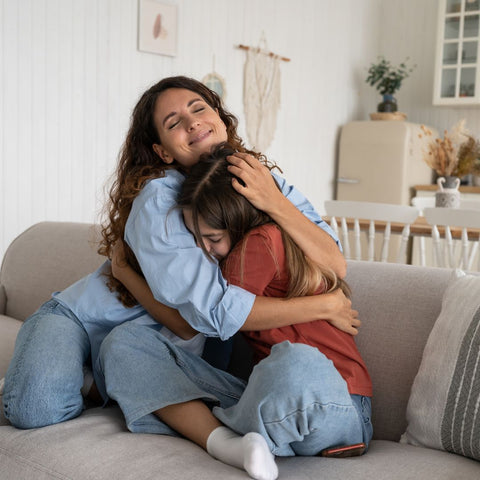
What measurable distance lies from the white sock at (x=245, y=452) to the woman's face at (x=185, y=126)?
69 centimetres

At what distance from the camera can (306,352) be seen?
1174mm

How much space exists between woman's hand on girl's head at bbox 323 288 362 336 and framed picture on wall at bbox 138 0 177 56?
113 inches

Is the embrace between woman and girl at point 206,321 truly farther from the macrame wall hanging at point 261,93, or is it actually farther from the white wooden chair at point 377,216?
the macrame wall hanging at point 261,93

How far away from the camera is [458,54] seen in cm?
540

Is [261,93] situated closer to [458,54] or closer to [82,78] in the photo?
[82,78]

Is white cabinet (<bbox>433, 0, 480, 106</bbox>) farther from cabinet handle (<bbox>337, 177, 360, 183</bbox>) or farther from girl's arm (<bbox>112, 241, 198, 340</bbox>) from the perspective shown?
girl's arm (<bbox>112, 241, 198, 340</bbox>)

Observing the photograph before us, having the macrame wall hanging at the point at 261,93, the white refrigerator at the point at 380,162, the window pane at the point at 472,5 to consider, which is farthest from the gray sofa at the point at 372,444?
the window pane at the point at 472,5

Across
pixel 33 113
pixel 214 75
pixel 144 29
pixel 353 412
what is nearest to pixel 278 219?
pixel 353 412

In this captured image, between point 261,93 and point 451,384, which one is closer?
point 451,384

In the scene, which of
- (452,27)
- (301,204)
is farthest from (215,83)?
(301,204)

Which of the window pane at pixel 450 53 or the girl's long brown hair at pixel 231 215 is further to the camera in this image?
the window pane at pixel 450 53

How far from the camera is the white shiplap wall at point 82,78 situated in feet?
10.7

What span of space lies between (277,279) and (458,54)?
4646 millimetres

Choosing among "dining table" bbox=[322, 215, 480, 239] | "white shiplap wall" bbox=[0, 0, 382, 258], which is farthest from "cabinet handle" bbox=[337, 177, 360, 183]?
"dining table" bbox=[322, 215, 480, 239]
